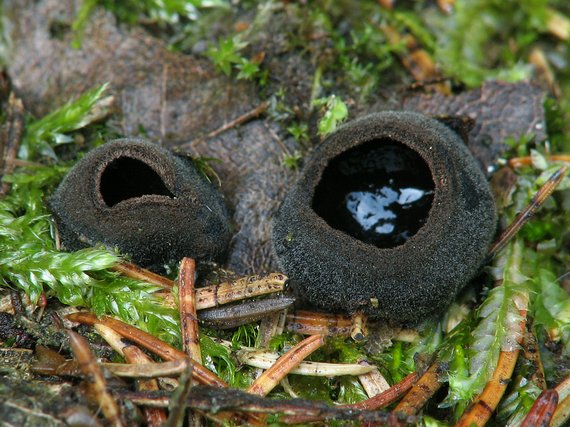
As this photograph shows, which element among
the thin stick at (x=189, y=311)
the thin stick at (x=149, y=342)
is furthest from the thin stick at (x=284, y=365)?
the thin stick at (x=189, y=311)

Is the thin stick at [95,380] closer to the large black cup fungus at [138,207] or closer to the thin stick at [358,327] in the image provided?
the large black cup fungus at [138,207]

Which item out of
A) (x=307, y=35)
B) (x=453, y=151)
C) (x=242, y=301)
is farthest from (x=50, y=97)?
(x=453, y=151)

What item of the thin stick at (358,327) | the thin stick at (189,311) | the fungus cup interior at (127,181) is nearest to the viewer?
the thin stick at (189,311)

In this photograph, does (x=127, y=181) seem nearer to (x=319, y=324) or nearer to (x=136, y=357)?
(x=136, y=357)

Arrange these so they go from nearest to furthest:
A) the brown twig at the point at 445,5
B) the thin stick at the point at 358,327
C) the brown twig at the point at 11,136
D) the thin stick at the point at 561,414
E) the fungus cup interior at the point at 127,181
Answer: the thin stick at the point at 561,414 < the thin stick at the point at 358,327 < the fungus cup interior at the point at 127,181 < the brown twig at the point at 11,136 < the brown twig at the point at 445,5

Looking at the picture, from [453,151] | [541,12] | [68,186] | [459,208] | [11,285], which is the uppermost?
[541,12]

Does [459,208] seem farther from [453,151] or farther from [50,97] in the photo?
[50,97]

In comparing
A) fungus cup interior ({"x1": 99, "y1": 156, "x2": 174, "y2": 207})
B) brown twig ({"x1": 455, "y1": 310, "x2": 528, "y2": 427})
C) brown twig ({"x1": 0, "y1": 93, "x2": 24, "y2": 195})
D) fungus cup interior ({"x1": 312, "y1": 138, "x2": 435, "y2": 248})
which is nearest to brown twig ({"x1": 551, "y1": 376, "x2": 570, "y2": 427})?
brown twig ({"x1": 455, "y1": 310, "x2": 528, "y2": 427})
